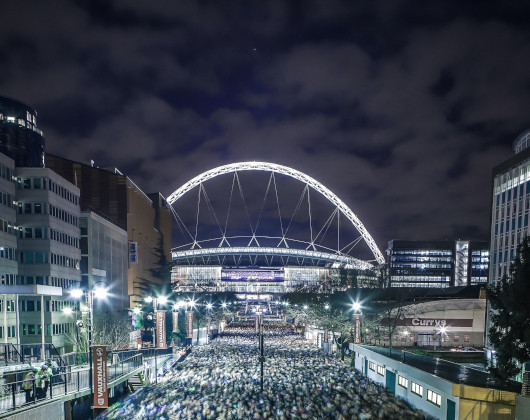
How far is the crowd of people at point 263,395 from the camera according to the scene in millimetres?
21797

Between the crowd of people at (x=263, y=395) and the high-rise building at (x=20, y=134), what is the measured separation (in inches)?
1680

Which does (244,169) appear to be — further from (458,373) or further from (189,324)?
(458,373)

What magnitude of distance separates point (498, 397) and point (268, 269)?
6288 inches

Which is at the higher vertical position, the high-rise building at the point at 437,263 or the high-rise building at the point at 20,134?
the high-rise building at the point at 20,134

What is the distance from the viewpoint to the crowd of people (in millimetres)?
21797

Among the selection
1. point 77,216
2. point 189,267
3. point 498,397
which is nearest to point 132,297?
point 77,216

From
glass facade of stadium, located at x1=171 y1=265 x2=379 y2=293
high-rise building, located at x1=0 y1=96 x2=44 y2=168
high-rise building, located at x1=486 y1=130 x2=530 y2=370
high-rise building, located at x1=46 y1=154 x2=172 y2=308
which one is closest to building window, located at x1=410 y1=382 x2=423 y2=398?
high-rise building, located at x1=486 y1=130 x2=530 y2=370

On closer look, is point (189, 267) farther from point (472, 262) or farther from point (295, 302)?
point (472, 262)

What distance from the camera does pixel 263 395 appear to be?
2525cm

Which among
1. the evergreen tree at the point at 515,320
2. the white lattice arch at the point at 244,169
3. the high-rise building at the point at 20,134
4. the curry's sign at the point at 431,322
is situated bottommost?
the curry's sign at the point at 431,322

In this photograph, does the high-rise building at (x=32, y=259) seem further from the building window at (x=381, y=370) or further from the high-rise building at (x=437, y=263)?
the high-rise building at (x=437, y=263)

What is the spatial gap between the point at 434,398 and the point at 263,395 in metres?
8.93

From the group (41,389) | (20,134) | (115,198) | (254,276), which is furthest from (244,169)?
(41,389)

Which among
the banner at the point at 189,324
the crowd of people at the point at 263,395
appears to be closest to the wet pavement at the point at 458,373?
the crowd of people at the point at 263,395
